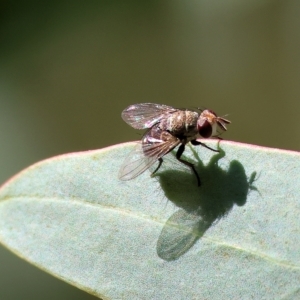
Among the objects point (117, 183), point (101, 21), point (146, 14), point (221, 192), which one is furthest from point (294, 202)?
point (101, 21)

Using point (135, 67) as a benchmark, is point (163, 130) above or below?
above

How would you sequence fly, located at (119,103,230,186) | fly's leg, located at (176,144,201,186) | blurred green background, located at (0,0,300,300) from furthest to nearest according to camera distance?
blurred green background, located at (0,0,300,300), fly, located at (119,103,230,186), fly's leg, located at (176,144,201,186)

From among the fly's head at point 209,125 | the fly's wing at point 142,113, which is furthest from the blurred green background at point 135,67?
the fly's head at point 209,125

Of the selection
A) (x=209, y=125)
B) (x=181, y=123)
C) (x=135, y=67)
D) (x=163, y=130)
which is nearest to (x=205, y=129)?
(x=209, y=125)

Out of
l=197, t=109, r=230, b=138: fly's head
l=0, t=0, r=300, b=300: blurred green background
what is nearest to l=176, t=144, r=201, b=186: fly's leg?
l=197, t=109, r=230, b=138: fly's head

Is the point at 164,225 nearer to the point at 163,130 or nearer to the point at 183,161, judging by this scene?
the point at 183,161

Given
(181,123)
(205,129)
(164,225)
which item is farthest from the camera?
(181,123)

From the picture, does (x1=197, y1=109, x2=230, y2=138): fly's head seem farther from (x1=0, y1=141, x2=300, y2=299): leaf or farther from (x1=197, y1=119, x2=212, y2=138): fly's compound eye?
(x1=0, y1=141, x2=300, y2=299): leaf
